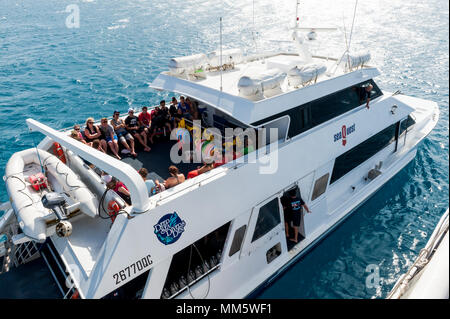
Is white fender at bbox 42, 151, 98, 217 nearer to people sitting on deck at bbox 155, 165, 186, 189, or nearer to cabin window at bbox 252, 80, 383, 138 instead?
people sitting on deck at bbox 155, 165, 186, 189

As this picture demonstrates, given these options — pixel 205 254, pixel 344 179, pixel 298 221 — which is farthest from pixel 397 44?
pixel 205 254

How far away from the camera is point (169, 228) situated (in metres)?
4.75

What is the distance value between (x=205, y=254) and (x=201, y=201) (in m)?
1.33

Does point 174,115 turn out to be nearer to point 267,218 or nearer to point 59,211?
point 267,218

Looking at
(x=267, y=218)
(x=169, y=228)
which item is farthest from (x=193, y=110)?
(x=169, y=228)

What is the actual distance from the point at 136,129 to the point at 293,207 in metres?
3.93

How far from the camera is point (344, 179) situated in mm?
8352

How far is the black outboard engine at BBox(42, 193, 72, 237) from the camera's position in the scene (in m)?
4.51

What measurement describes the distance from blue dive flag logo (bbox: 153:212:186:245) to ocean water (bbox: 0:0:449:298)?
2040 millimetres

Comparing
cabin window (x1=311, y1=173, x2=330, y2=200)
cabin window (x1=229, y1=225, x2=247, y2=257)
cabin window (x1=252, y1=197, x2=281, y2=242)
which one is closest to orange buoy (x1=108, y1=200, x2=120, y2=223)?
cabin window (x1=229, y1=225, x2=247, y2=257)

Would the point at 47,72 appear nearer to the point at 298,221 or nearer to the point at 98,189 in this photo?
the point at 98,189

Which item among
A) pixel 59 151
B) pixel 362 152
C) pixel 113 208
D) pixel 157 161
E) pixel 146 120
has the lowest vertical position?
pixel 362 152

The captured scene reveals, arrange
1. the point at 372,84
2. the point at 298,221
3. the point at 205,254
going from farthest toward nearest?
the point at 372,84 → the point at 298,221 → the point at 205,254

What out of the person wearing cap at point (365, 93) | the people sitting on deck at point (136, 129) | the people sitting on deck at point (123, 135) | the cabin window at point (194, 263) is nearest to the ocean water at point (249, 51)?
the cabin window at point (194, 263)
